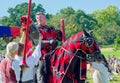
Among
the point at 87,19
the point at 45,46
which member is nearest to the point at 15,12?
the point at 87,19

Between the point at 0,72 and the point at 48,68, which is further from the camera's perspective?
the point at 48,68

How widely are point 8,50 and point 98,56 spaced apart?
1.66 metres

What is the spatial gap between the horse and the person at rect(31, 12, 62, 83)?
17cm

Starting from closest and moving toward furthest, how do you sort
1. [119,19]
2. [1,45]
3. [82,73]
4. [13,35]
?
[82,73], [13,35], [1,45], [119,19]

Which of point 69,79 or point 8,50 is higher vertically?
point 8,50

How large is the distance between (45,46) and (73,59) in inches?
36.2

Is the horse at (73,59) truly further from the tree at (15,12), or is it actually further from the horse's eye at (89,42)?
the tree at (15,12)

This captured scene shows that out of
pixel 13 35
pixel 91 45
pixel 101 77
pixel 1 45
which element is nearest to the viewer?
pixel 91 45

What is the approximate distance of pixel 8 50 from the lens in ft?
22.5

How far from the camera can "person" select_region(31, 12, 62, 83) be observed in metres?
8.59

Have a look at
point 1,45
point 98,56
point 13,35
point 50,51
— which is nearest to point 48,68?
point 50,51

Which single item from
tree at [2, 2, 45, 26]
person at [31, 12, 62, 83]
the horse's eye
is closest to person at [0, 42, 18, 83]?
the horse's eye

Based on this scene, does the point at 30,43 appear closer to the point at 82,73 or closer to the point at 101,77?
the point at 82,73

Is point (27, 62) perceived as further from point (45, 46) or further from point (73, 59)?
point (45, 46)
